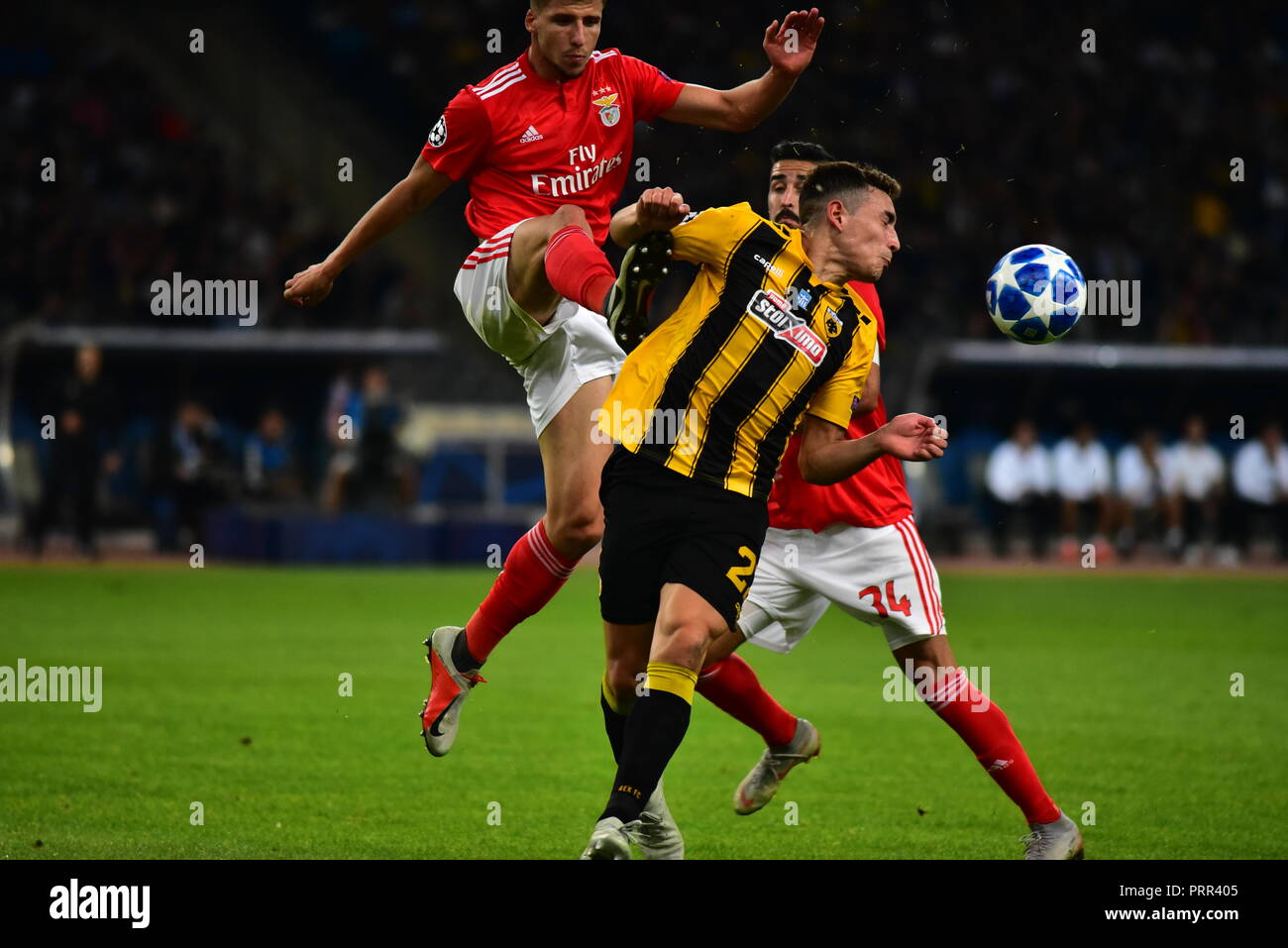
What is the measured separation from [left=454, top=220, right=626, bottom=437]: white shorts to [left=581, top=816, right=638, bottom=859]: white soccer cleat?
215 cm

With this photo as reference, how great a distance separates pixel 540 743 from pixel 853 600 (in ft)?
9.26

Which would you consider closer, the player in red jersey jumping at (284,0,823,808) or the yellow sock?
the yellow sock

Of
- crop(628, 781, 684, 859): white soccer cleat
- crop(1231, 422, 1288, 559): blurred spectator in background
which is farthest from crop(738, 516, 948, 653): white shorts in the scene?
crop(1231, 422, 1288, 559): blurred spectator in background

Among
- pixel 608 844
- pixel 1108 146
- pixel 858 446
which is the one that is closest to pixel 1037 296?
pixel 858 446

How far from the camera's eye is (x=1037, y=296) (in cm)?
607

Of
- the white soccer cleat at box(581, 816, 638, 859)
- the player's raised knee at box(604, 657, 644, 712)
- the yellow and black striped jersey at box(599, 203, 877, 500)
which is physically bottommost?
the white soccer cleat at box(581, 816, 638, 859)

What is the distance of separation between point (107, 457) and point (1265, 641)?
13419 mm

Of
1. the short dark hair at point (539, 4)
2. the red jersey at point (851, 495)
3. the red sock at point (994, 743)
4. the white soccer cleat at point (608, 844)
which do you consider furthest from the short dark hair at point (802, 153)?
the white soccer cleat at point (608, 844)

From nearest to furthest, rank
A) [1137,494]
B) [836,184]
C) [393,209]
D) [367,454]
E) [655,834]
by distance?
[655,834]
[836,184]
[393,209]
[367,454]
[1137,494]

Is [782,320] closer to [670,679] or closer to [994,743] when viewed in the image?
[670,679]

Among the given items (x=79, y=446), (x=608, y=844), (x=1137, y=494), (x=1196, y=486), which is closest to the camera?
(x=608, y=844)

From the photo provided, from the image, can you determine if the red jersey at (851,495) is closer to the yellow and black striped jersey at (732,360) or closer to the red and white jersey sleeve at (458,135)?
the yellow and black striped jersey at (732,360)

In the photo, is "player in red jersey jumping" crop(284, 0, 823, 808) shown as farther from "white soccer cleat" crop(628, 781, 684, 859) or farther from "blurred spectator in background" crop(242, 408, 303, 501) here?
"blurred spectator in background" crop(242, 408, 303, 501)

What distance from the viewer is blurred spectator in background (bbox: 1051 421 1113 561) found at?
22.4 metres
